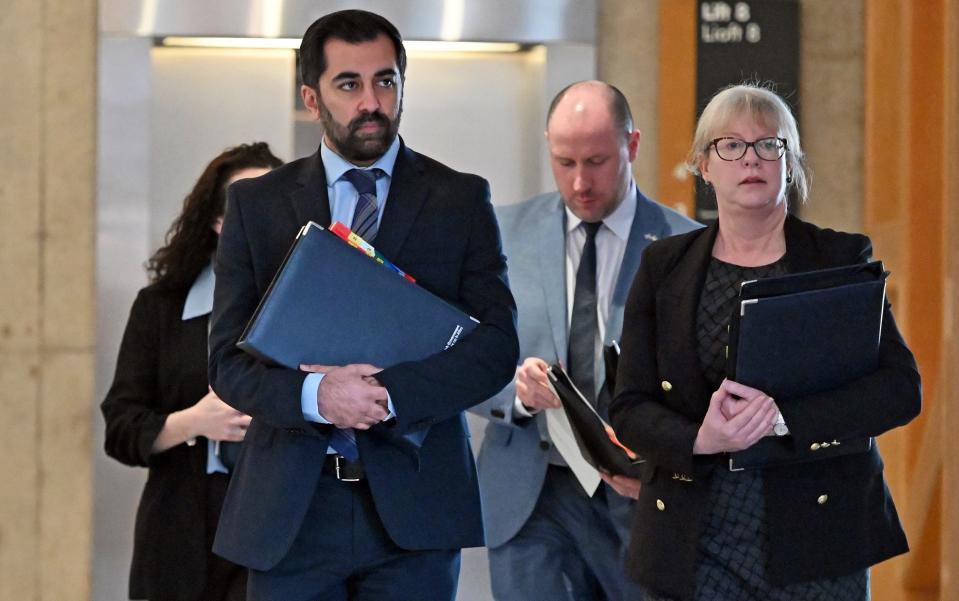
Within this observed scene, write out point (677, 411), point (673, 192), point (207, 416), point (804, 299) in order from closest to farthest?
1. point (804, 299)
2. point (677, 411)
3. point (207, 416)
4. point (673, 192)

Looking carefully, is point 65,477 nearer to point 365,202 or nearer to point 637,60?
point 365,202

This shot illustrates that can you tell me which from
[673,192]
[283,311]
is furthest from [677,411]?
[673,192]

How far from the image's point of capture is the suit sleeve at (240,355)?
9.22ft

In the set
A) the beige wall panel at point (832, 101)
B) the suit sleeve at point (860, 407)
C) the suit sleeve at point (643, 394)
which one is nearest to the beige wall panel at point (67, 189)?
the suit sleeve at point (643, 394)

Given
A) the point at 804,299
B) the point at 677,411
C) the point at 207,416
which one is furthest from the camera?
the point at 207,416

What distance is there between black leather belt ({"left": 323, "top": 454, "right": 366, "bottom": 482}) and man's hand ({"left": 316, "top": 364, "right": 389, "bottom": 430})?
13cm

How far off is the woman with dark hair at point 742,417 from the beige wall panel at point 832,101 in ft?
9.58

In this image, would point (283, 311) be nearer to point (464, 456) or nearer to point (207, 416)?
point (464, 456)

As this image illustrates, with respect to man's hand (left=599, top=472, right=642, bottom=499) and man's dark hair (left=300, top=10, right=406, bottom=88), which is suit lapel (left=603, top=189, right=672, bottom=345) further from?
man's dark hair (left=300, top=10, right=406, bottom=88)

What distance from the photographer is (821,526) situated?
110 inches

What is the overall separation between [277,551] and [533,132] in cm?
334

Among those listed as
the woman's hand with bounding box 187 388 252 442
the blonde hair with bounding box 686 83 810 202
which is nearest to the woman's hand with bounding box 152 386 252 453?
the woman's hand with bounding box 187 388 252 442

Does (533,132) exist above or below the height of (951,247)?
above

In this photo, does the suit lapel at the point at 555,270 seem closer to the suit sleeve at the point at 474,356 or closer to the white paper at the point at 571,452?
the white paper at the point at 571,452
